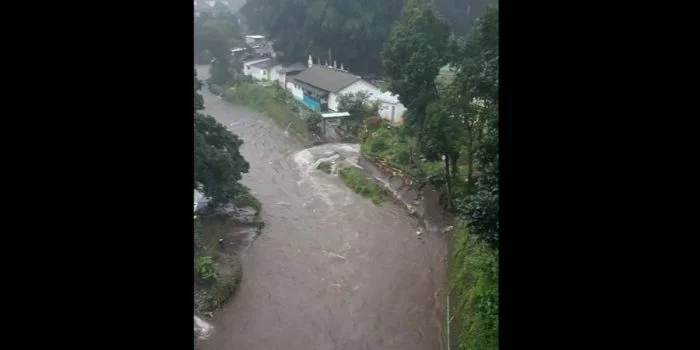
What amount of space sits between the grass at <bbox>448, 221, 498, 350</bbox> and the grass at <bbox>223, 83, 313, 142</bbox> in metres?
4.99

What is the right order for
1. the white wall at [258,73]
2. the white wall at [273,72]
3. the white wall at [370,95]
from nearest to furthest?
the white wall at [370,95]
the white wall at [273,72]
the white wall at [258,73]

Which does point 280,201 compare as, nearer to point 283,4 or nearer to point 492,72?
point 492,72

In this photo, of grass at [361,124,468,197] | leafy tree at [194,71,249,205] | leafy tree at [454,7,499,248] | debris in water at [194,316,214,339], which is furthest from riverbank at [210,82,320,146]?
debris in water at [194,316,214,339]

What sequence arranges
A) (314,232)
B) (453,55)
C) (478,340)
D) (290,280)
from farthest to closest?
1. (453,55)
2. (314,232)
3. (290,280)
4. (478,340)

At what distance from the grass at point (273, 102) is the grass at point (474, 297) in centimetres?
499

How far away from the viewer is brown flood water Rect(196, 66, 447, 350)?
4293 mm

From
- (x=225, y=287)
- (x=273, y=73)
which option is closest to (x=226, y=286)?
(x=225, y=287)

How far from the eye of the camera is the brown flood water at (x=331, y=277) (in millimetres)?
4293

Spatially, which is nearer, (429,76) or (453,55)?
(429,76)

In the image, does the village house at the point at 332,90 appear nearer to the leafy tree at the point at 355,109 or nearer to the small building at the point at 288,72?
the leafy tree at the point at 355,109

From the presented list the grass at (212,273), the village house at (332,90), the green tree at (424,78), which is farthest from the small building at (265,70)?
the grass at (212,273)
